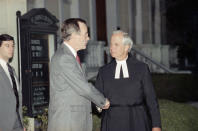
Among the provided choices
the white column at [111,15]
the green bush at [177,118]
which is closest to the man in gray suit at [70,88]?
the green bush at [177,118]

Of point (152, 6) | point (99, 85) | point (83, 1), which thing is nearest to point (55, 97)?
point (99, 85)

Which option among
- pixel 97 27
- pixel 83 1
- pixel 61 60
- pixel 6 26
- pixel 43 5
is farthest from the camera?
pixel 97 27

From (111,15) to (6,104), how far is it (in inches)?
412

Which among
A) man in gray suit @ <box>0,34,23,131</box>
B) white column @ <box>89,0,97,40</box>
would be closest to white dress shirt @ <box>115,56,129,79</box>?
man in gray suit @ <box>0,34,23,131</box>

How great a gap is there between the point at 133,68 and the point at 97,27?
1033cm

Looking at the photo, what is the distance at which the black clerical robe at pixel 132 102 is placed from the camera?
14.7 ft

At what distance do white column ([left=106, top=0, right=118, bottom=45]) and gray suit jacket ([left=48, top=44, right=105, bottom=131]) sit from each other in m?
10.7

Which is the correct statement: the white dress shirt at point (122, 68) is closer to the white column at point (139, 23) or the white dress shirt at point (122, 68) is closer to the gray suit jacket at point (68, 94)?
the gray suit jacket at point (68, 94)

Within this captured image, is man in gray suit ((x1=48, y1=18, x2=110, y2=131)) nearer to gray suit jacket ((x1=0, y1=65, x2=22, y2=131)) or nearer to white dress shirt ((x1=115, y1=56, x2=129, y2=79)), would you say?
white dress shirt ((x1=115, y1=56, x2=129, y2=79))

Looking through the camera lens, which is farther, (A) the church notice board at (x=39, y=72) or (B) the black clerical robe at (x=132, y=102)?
(A) the church notice board at (x=39, y=72)

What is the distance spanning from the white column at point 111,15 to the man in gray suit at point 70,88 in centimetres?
1058

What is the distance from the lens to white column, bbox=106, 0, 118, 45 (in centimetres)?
1478

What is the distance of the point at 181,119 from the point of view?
845 centimetres

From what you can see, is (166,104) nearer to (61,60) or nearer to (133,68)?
Result: (133,68)
